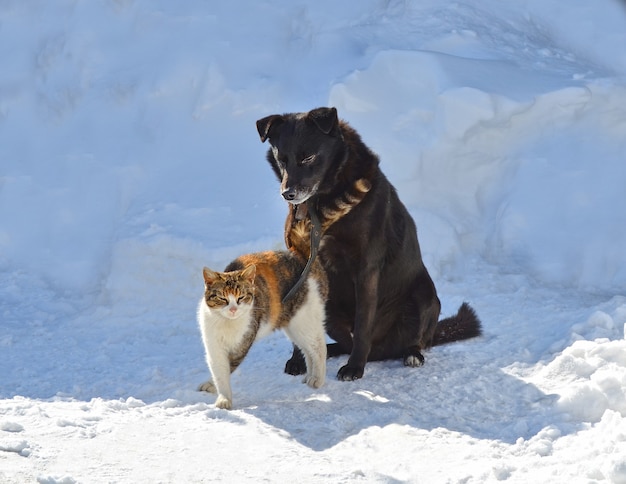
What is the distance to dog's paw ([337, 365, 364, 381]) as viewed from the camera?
5.48m

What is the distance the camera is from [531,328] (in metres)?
6.05

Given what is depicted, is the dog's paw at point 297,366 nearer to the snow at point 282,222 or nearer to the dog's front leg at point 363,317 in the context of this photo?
the snow at point 282,222

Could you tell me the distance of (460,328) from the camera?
6.05 metres

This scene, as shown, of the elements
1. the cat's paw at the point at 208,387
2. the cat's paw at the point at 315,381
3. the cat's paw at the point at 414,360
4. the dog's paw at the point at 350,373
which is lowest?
the cat's paw at the point at 208,387

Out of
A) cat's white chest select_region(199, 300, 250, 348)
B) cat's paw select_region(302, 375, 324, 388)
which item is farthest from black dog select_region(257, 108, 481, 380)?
cat's white chest select_region(199, 300, 250, 348)

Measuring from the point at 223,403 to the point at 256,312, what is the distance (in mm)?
528

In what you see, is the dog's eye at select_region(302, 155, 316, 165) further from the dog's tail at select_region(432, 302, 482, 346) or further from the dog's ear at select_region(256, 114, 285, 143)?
the dog's tail at select_region(432, 302, 482, 346)

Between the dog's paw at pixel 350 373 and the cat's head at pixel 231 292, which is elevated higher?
the cat's head at pixel 231 292

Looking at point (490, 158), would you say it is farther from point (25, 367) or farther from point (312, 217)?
point (25, 367)

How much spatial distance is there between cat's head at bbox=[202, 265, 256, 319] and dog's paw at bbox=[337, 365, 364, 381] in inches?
31.0

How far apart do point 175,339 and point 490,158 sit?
315 cm

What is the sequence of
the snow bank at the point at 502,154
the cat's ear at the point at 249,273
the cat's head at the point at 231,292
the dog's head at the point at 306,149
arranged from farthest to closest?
the snow bank at the point at 502,154 < the dog's head at the point at 306,149 < the cat's ear at the point at 249,273 < the cat's head at the point at 231,292

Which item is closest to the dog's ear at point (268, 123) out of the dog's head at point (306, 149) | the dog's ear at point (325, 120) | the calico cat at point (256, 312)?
the dog's head at point (306, 149)

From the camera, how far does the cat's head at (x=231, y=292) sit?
16.2 ft
